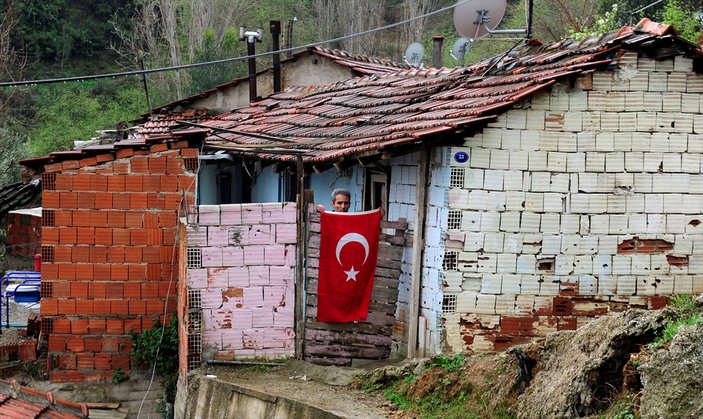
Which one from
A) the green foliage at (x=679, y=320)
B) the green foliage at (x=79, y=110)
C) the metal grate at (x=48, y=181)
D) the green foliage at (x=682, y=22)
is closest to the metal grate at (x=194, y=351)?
the metal grate at (x=48, y=181)

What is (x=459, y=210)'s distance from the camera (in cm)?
1016

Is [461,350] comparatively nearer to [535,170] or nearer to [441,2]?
[535,170]

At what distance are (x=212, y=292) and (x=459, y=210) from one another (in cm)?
273

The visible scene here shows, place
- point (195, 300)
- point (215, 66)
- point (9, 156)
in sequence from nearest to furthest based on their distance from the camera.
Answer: point (195, 300), point (9, 156), point (215, 66)

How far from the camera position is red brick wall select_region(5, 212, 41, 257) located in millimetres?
21453

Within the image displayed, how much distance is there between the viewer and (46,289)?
1169 centimetres

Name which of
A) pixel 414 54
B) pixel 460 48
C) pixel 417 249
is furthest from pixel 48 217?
pixel 414 54

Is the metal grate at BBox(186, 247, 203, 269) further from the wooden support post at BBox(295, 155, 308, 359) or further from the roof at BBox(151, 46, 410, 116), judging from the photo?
the roof at BBox(151, 46, 410, 116)

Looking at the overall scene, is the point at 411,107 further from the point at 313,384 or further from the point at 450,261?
the point at 313,384

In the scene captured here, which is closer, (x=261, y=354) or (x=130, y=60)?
(x=261, y=354)

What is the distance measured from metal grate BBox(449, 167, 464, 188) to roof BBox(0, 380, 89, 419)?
488 cm

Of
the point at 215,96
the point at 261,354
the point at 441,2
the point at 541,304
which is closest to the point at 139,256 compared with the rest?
the point at 261,354

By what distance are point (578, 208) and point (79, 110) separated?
101 ft

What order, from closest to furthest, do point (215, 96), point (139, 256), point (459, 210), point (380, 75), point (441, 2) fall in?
point (459, 210) → point (139, 256) → point (380, 75) → point (215, 96) → point (441, 2)
